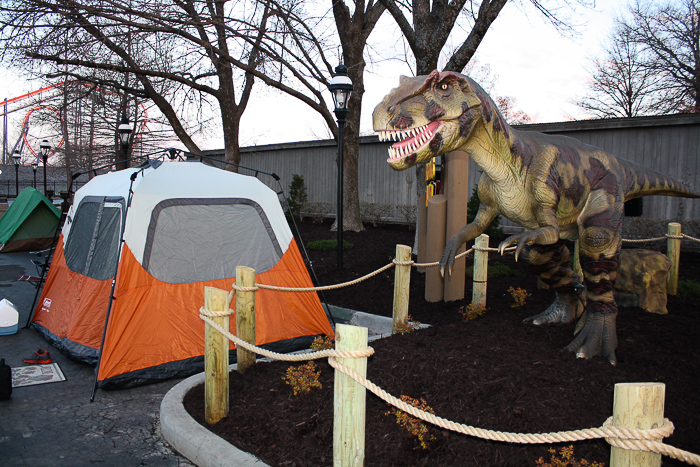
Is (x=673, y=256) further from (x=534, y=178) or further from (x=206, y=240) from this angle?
(x=206, y=240)

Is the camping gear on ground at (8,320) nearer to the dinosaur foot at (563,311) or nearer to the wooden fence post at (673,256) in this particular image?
the dinosaur foot at (563,311)

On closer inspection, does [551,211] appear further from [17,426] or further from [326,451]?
[17,426]

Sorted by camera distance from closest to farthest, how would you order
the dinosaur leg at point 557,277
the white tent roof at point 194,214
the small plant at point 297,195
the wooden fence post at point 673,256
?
the dinosaur leg at point 557,277 → the white tent roof at point 194,214 → the wooden fence post at point 673,256 → the small plant at point 297,195

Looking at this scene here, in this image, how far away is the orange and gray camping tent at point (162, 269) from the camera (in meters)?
4.76

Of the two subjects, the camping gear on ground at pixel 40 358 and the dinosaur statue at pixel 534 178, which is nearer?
the dinosaur statue at pixel 534 178

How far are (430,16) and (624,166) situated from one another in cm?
579

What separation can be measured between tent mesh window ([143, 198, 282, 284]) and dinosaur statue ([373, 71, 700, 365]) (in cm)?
249

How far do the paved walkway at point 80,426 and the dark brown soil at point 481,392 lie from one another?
0.42m

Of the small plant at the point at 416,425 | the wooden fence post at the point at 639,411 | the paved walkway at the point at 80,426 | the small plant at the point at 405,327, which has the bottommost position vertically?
the paved walkway at the point at 80,426

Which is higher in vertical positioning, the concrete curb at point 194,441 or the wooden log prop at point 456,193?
the wooden log prop at point 456,193

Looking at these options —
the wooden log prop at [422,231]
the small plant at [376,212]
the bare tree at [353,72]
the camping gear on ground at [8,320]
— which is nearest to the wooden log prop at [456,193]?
the wooden log prop at [422,231]

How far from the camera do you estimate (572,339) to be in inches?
163

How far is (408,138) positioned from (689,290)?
5293mm

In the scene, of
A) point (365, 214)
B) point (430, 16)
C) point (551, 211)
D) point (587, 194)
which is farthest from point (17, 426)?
point (365, 214)
